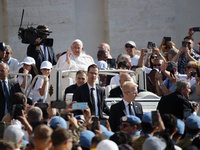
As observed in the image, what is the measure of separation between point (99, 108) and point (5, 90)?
5.39ft

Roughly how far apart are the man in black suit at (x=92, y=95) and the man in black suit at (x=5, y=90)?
1.18m

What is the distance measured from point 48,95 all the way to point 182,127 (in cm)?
356

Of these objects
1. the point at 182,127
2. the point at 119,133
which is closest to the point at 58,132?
the point at 119,133

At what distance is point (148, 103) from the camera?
11.6 metres

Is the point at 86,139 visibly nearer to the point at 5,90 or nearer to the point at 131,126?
the point at 131,126

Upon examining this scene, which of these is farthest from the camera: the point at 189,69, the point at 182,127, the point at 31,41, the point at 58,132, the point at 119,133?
the point at 31,41

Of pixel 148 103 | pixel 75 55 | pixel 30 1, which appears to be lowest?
pixel 148 103

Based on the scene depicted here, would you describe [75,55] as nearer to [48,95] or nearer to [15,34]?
[48,95]

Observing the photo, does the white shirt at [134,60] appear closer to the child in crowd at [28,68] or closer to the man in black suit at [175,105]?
the child in crowd at [28,68]

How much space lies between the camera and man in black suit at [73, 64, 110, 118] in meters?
10.8

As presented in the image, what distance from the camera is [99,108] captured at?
1088cm

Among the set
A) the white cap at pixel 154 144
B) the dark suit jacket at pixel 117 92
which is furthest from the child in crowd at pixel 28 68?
the white cap at pixel 154 144

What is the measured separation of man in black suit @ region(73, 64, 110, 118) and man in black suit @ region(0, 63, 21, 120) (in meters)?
1.18

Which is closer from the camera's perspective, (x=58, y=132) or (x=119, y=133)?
(x=58, y=132)
